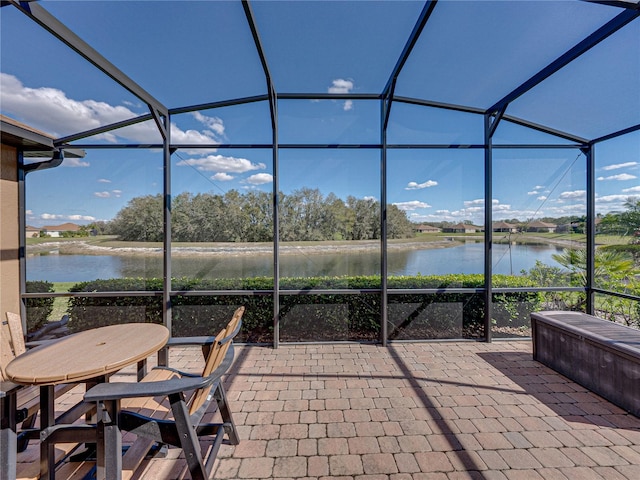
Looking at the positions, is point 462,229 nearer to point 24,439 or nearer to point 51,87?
point 24,439

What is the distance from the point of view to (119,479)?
1396 mm

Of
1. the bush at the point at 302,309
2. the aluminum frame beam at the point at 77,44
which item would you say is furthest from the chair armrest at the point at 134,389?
the aluminum frame beam at the point at 77,44

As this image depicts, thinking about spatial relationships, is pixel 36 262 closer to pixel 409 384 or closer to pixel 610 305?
pixel 409 384

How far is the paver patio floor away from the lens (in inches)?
70.8

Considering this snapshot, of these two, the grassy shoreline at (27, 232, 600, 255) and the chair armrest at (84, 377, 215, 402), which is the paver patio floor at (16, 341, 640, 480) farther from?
the grassy shoreline at (27, 232, 600, 255)

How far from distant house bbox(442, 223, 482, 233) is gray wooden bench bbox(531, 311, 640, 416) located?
1.40m

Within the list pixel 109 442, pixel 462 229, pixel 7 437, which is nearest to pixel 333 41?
pixel 462 229

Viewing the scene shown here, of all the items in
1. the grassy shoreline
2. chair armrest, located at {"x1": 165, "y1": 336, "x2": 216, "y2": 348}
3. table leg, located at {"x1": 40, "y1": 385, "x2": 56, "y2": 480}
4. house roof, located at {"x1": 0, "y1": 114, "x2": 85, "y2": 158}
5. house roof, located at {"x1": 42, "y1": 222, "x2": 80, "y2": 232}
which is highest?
house roof, located at {"x1": 0, "y1": 114, "x2": 85, "y2": 158}

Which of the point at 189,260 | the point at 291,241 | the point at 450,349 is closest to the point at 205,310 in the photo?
the point at 189,260

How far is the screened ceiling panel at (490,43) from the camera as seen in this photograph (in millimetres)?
2418

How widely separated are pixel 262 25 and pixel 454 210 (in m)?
3.54

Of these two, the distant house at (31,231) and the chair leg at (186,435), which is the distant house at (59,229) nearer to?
the distant house at (31,231)

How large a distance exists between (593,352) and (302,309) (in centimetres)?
319

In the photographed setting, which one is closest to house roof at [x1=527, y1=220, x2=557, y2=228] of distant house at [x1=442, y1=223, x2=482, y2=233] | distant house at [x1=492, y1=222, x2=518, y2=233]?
distant house at [x1=492, y1=222, x2=518, y2=233]
